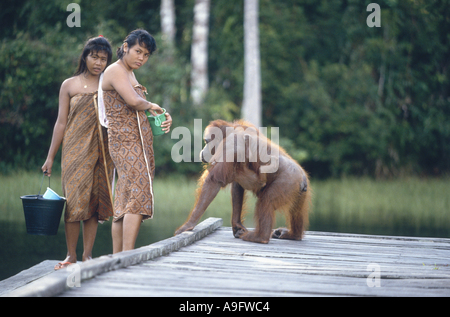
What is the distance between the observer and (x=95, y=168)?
134 inches

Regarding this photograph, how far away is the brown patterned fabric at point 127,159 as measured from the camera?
3.09 meters

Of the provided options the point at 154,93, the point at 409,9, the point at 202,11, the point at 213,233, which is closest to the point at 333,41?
the point at 409,9

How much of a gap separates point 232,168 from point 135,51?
944 mm

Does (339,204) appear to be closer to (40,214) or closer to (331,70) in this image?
(331,70)

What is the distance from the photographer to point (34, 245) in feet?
18.3

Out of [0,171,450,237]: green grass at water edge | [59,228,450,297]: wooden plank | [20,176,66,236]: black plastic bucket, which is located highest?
[20,176,66,236]: black plastic bucket

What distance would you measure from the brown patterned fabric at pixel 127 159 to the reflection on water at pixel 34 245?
1.89 metres

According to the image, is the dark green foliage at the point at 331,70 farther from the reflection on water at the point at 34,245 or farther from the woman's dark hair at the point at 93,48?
the woman's dark hair at the point at 93,48

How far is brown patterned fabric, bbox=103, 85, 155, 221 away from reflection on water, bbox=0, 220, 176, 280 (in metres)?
1.89

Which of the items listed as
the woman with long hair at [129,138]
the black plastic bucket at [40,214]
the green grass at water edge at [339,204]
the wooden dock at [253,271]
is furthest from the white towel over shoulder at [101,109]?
the green grass at water edge at [339,204]

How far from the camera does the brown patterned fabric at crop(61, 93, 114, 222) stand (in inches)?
130

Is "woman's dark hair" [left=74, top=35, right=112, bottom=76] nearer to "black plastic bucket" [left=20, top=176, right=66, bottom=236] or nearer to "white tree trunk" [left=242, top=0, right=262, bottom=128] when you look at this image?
"black plastic bucket" [left=20, top=176, right=66, bottom=236]

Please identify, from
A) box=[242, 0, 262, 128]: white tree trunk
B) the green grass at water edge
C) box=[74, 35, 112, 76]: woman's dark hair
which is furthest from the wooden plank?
box=[242, 0, 262, 128]: white tree trunk

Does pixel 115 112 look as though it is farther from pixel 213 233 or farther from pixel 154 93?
pixel 154 93
